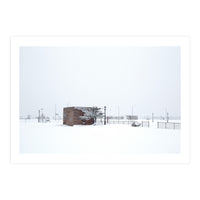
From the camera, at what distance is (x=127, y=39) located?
4.52 metres

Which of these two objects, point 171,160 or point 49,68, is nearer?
point 171,160

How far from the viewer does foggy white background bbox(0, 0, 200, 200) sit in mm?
4059

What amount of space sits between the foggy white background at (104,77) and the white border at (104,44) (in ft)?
0.50

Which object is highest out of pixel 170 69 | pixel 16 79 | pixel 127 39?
pixel 127 39

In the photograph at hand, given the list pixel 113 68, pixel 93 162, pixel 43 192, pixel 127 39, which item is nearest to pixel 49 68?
pixel 113 68

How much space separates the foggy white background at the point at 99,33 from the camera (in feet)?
13.3

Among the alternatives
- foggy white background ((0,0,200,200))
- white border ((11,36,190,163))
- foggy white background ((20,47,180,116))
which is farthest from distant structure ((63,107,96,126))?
foggy white background ((0,0,200,200))

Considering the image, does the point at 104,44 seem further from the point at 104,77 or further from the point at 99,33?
the point at 104,77

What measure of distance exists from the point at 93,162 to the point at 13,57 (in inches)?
126

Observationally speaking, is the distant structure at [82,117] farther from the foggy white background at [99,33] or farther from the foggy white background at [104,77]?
the foggy white background at [99,33]

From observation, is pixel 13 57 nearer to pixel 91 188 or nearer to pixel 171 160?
pixel 91 188

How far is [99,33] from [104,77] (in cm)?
153

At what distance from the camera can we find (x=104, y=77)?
566 centimetres

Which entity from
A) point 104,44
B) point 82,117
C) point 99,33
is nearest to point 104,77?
point 104,44
